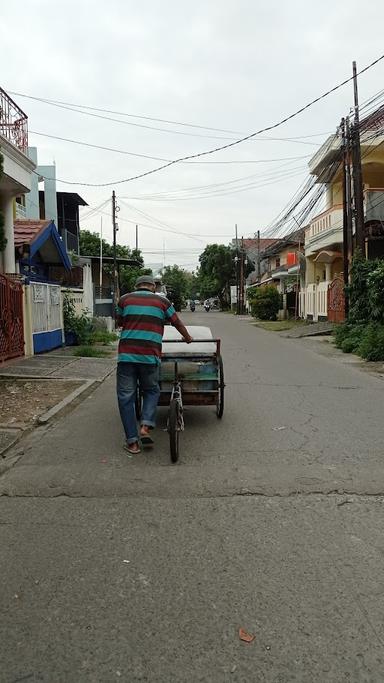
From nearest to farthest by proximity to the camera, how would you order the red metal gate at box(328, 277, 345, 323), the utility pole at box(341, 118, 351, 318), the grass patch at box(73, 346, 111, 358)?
the grass patch at box(73, 346, 111, 358), the utility pole at box(341, 118, 351, 318), the red metal gate at box(328, 277, 345, 323)

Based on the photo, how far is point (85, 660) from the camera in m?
2.53

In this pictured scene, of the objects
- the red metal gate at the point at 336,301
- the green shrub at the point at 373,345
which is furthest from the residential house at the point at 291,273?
the green shrub at the point at 373,345

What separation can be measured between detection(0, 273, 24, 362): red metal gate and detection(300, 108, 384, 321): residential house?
50.1ft

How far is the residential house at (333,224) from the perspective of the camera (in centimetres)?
Answer: 2394

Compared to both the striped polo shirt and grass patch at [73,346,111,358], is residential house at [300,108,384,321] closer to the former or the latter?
grass patch at [73,346,111,358]

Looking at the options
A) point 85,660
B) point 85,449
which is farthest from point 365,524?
point 85,449

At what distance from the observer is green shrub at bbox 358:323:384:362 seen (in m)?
14.9

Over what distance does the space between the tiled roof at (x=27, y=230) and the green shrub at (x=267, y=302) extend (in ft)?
81.2

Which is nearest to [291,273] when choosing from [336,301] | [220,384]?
[336,301]

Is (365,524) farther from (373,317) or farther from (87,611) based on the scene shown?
(373,317)

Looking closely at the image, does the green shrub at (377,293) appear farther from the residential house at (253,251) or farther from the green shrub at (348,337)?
the residential house at (253,251)

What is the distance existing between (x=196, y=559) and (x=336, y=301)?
2347 centimetres

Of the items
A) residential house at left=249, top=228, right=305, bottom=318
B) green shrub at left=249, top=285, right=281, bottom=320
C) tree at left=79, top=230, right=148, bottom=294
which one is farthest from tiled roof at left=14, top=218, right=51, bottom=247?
tree at left=79, top=230, right=148, bottom=294

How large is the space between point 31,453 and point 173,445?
1.56m
